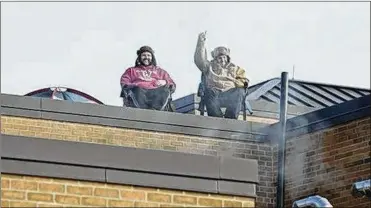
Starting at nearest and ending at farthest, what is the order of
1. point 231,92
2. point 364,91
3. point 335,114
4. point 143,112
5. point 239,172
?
point 239,172 → point 335,114 → point 143,112 → point 231,92 → point 364,91

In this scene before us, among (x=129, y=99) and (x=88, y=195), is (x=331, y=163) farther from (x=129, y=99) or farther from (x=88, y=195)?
(x=88, y=195)

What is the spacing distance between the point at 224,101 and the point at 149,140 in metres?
1.57

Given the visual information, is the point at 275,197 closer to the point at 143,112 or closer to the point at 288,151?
the point at 288,151

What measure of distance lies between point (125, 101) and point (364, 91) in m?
10.5

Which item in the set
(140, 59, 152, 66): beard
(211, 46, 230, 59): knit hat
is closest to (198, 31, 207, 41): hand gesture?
(211, 46, 230, 59): knit hat

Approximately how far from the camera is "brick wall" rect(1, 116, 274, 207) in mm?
14766

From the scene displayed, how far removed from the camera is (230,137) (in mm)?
15234

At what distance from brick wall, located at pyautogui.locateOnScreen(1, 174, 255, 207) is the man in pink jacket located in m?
6.91

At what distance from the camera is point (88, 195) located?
8586 mm

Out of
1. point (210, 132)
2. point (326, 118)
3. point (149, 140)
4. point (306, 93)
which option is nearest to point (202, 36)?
point (210, 132)

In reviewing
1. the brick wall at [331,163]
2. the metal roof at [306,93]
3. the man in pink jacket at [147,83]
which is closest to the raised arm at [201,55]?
the man in pink jacket at [147,83]

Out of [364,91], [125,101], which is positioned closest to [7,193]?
[125,101]

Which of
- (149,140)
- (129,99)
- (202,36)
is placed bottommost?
(149,140)

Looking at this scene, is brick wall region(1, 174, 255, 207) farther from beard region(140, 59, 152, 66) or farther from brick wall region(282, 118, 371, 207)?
beard region(140, 59, 152, 66)
